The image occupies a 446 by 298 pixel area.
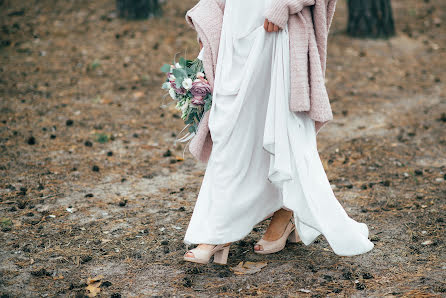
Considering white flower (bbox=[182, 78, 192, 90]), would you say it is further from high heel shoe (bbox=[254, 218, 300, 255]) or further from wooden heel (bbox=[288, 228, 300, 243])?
wooden heel (bbox=[288, 228, 300, 243])

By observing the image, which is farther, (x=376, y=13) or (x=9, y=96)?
(x=376, y=13)

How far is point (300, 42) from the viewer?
10.4 ft

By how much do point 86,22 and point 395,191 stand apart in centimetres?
635

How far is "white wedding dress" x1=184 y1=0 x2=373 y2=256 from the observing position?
3205mm

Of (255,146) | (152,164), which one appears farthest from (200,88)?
(152,164)

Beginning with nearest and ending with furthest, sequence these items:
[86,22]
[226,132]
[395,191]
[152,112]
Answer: [226,132] < [395,191] < [152,112] < [86,22]

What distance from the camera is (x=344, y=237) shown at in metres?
3.27

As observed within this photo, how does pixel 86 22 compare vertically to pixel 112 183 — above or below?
above

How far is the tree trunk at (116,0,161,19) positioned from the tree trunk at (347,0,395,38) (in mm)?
3326

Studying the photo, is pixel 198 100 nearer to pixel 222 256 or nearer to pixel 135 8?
pixel 222 256

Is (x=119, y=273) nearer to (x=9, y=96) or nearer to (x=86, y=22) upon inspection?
(x=9, y=96)

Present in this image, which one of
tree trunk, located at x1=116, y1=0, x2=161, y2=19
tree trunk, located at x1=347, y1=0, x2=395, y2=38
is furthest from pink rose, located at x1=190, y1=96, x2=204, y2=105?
tree trunk, located at x1=116, y1=0, x2=161, y2=19

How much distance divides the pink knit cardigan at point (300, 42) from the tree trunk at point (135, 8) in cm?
605

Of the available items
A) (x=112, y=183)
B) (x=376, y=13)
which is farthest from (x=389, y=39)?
(x=112, y=183)
